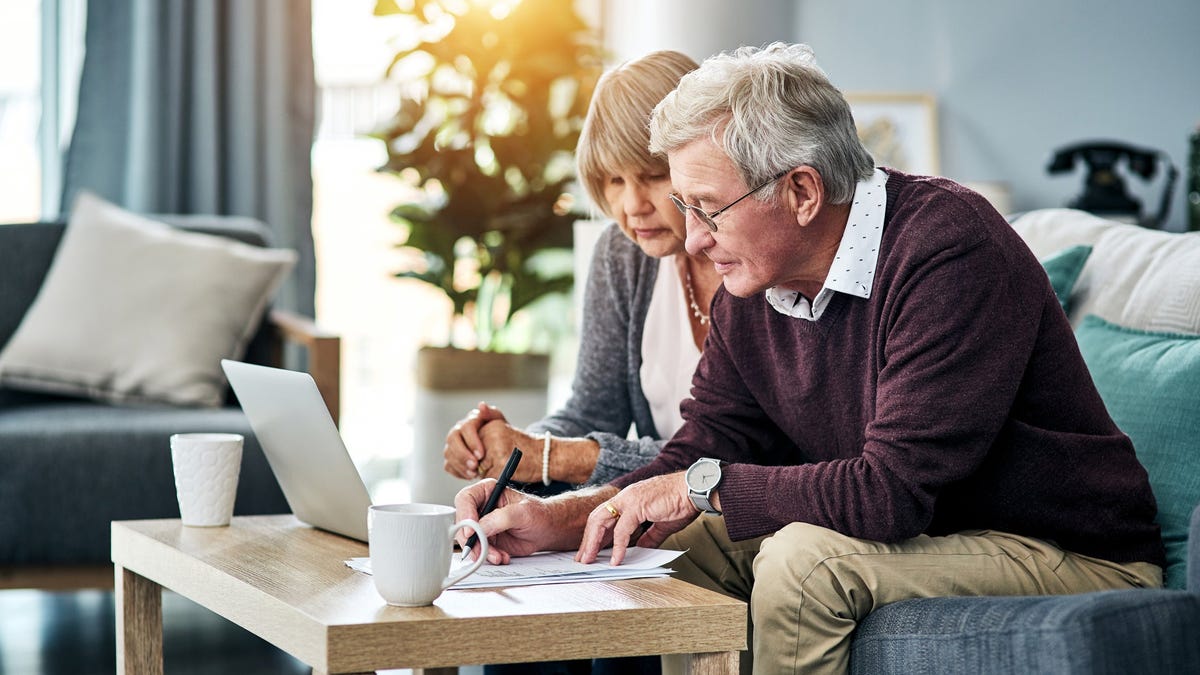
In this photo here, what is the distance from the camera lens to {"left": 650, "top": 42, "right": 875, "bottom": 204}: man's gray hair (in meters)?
1.41

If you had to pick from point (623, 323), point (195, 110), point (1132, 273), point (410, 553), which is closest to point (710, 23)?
point (195, 110)

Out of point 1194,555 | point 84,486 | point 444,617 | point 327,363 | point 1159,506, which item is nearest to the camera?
point 444,617

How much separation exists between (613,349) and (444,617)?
100 centimetres

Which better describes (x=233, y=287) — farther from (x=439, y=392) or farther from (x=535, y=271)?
(x=535, y=271)

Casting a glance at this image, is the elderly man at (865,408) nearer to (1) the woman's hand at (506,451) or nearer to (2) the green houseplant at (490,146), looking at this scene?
(1) the woman's hand at (506,451)

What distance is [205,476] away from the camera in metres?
1.57

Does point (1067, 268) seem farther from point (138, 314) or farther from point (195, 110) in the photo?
point (195, 110)

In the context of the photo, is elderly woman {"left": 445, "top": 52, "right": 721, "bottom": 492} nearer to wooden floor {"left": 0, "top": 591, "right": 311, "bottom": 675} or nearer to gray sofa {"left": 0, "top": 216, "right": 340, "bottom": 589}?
gray sofa {"left": 0, "top": 216, "right": 340, "bottom": 589}

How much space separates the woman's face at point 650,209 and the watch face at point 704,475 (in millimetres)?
490

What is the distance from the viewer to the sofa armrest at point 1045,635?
111 cm

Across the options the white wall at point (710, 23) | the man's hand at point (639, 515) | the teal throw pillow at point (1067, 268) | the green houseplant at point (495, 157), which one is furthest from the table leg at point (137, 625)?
the white wall at point (710, 23)

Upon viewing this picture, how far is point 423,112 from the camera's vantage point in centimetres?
362

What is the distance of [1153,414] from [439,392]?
2146 millimetres

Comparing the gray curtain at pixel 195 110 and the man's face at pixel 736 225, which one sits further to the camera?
the gray curtain at pixel 195 110
